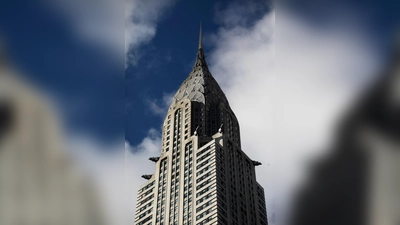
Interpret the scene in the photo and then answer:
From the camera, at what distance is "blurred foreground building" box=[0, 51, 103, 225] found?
8.11 metres

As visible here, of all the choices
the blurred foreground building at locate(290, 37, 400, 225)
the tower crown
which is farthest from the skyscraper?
the blurred foreground building at locate(290, 37, 400, 225)

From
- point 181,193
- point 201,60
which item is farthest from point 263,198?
point 201,60

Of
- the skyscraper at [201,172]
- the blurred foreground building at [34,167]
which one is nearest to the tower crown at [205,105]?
the skyscraper at [201,172]

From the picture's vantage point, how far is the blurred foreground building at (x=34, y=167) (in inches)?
319

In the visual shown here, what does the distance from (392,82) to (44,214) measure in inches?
220

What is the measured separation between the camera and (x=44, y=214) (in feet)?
26.7

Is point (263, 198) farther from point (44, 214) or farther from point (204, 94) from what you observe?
point (44, 214)

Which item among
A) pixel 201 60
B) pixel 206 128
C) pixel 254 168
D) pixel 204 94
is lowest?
pixel 254 168

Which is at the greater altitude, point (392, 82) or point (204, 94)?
point (204, 94)

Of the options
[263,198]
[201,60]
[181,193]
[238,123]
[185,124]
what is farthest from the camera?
[201,60]

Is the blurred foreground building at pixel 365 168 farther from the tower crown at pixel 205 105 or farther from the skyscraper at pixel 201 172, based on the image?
the tower crown at pixel 205 105

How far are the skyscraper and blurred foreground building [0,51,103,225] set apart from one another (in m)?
48.9

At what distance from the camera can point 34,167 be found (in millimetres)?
8406

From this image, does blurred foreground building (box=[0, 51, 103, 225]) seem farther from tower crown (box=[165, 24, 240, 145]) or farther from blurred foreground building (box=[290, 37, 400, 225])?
tower crown (box=[165, 24, 240, 145])
